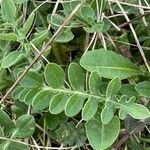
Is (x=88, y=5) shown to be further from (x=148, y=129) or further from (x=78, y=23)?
(x=148, y=129)

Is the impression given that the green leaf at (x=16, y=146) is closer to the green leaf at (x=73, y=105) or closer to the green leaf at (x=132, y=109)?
the green leaf at (x=73, y=105)

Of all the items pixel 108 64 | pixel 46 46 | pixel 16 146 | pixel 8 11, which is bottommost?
pixel 16 146

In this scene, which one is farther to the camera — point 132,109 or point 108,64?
point 108,64

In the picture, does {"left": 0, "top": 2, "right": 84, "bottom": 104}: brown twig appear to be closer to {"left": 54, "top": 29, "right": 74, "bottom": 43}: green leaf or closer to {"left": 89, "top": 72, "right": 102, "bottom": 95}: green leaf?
{"left": 54, "top": 29, "right": 74, "bottom": 43}: green leaf

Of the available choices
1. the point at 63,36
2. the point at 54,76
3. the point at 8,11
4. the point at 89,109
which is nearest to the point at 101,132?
the point at 89,109

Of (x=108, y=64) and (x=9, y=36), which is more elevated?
(x=9, y=36)

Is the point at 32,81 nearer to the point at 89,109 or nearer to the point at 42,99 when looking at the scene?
the point at 42,99

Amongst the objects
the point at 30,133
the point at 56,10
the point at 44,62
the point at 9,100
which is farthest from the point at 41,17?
the point at 30,133
